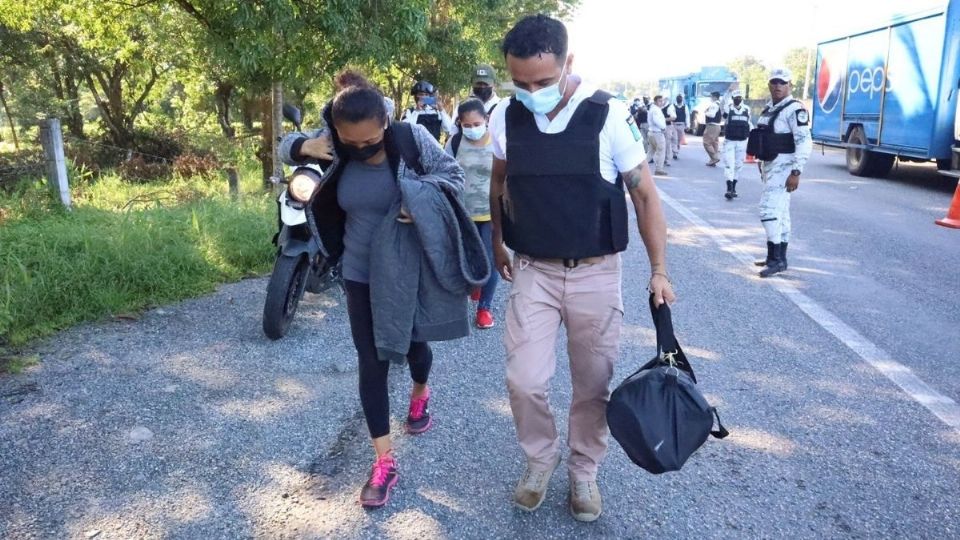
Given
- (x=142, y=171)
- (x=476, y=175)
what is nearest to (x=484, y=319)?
(x=476, y=175)

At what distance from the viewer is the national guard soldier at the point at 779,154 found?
257 inches

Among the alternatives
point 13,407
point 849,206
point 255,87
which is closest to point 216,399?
point 13,407

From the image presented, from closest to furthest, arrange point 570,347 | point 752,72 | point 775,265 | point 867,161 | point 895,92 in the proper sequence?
point 570,347 < point 775,265 < point 895,92 < point 867,161 < point 752,72

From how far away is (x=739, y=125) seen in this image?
11.9m

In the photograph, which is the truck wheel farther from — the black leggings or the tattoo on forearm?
the black leggings

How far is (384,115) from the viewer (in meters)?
2.75

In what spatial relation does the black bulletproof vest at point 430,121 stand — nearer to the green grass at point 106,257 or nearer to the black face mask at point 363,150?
the green grass at point 106,257

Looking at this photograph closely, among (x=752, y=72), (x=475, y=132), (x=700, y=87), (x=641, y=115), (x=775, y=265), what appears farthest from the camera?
(x=752, y=72)

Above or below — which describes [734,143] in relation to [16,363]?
above

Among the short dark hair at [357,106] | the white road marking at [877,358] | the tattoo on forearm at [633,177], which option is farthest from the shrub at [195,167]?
the tattoo on forearm at [633,177]

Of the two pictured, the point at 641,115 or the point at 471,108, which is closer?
the point at 471,108

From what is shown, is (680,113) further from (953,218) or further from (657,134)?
(953,218)

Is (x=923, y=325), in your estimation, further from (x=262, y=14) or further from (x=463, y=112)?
(x=262, y=14)

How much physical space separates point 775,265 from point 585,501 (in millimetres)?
4543
